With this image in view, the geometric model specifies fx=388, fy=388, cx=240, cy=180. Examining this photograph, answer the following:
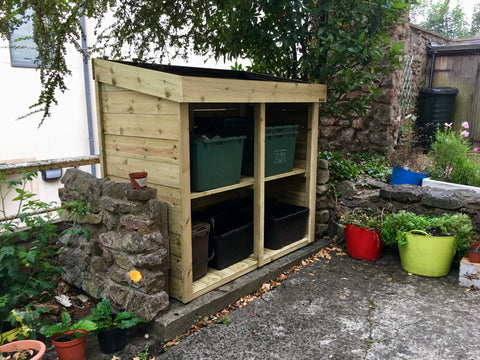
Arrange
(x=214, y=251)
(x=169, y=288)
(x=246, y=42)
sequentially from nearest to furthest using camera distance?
(x=169, y=288)
(x=214, y=251)
(x=246, y=42)

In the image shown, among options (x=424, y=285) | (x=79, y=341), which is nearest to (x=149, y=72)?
(x=79, y=341)

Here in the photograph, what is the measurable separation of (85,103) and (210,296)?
4.33 metres

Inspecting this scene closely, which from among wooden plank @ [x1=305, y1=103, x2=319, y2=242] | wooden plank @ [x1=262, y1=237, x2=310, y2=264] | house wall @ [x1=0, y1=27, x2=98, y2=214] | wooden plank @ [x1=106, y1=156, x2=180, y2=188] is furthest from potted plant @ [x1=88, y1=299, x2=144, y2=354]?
house wall @ [x1=0, y1=27, x2=98, y2=214]

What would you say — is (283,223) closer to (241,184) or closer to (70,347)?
(241,184)

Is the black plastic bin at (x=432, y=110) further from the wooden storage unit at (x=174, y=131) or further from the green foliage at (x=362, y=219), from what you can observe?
the wooden storage unit at (x=174, y=131)

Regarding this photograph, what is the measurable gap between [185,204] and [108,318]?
859mm

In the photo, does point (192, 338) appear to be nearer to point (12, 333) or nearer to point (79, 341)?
point (79, 341)

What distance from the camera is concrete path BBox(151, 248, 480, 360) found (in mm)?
2444

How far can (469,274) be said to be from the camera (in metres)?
3.26

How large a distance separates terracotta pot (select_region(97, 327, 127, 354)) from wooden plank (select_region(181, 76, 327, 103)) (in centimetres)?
149

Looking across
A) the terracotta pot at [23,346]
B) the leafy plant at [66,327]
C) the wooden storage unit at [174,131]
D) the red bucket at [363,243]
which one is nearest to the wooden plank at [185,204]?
the wooden storage unit at [174,131]

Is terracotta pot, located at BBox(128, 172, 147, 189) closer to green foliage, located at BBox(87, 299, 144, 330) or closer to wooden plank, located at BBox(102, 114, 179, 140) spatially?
wooden plank, located at BBox(102, 114, 179, 140)

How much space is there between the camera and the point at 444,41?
283 inches

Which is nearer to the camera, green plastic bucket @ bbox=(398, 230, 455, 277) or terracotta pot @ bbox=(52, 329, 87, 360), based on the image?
terracotta pot @ bbox=(52, 329, 87, 360)
